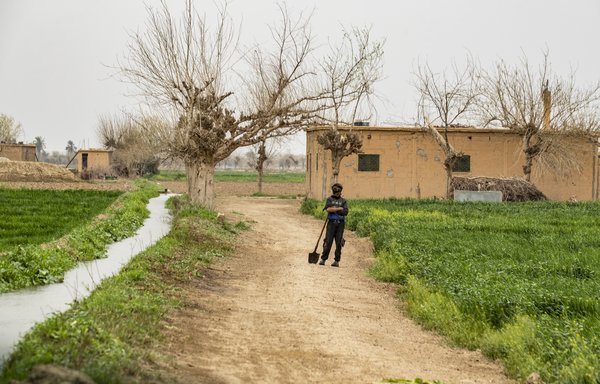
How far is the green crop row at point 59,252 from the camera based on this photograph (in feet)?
46.8

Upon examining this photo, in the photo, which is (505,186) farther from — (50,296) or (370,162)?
(50,296)

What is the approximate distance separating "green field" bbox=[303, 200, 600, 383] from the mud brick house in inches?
555

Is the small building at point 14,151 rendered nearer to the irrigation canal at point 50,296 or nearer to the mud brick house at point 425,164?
the mud brick house at point 425,164

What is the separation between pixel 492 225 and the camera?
74.8 feet

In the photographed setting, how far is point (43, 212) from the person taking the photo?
28062mm

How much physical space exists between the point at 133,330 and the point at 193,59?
21918mm

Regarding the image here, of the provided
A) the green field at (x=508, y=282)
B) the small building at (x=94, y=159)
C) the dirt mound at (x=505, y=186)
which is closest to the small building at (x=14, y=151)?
the small building at (x=94, y=159)

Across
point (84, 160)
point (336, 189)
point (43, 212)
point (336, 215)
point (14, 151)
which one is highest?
point (14, 151)

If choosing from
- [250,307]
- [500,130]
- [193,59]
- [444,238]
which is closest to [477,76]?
[500,130]

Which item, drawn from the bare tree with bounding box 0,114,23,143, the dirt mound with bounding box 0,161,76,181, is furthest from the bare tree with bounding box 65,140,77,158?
the dirt mound with bounding box 0,161,76,181

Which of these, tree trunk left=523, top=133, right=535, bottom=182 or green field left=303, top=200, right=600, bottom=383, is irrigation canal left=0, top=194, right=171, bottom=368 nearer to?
green field left=303, top=200, right=600, bottom=383

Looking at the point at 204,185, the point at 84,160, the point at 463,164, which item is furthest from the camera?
the point at 84,160

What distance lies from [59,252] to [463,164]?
88.3 ft

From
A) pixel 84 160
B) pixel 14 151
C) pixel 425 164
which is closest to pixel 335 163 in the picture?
pixel 425 164
